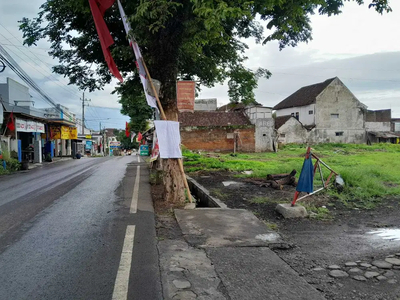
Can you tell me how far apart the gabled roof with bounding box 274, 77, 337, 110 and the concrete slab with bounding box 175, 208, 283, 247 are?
42.6 meters

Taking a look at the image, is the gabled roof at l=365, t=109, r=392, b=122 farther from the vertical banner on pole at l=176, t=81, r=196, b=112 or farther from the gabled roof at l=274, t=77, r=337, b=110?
the vertical banner on pole at l=176, t=81, r=196, b=112

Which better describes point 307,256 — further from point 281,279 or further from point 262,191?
point 262,191

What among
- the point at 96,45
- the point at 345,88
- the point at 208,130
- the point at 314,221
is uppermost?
the point at 345,88

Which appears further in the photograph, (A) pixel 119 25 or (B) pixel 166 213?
(A) pixel 119 25

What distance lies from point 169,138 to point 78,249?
367cm

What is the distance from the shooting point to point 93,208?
774cm

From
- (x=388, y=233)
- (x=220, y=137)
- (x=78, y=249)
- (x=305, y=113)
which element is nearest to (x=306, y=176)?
(x=388, y=233)

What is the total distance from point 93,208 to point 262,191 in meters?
5.20

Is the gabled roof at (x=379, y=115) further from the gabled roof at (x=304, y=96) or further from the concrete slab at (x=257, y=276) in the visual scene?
the concrete slab at (x=257, y=276)

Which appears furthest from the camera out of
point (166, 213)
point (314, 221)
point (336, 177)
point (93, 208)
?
point (336, 177)

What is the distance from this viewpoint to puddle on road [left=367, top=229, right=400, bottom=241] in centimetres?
542

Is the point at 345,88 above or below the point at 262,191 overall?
above

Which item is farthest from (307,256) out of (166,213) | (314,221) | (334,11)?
(334,11)

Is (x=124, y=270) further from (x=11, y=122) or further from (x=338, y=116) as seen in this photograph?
Result: (x=338, y=116)
